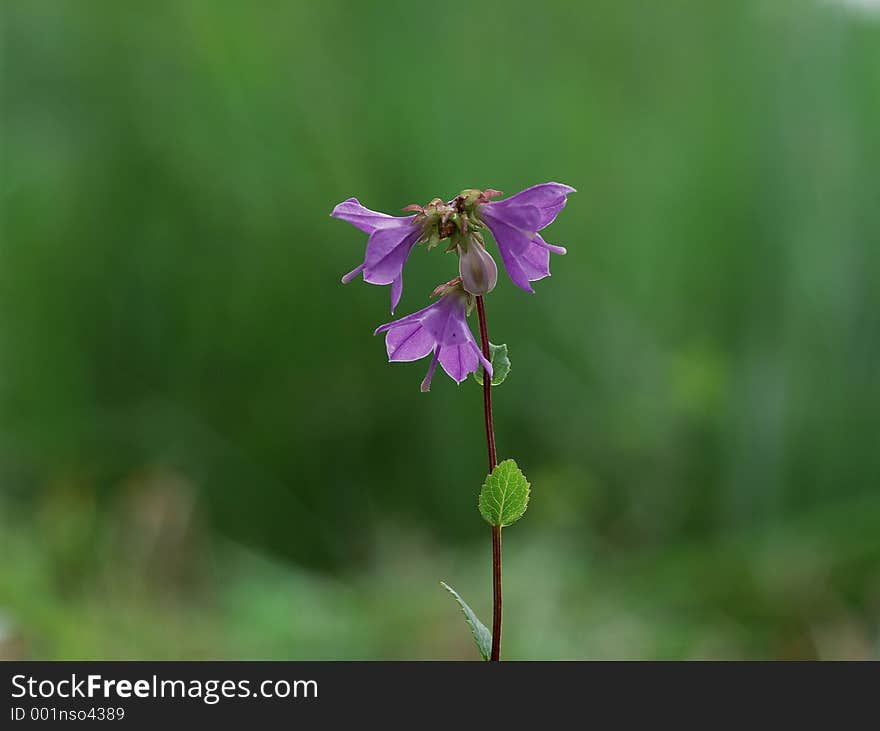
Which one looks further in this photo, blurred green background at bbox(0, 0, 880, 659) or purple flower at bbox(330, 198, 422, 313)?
blurred green background at bbox(0, 0, 880, 659)

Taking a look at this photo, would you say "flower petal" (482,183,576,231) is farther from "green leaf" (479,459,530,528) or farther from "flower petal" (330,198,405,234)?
"green leaf" (479,459,530,528)

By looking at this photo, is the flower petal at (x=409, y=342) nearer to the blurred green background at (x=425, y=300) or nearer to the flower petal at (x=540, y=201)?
the flower petal at (x=540, y=201)

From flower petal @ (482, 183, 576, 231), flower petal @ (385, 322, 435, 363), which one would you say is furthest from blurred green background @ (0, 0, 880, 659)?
flower petal @ (482, 183, 576, 231)

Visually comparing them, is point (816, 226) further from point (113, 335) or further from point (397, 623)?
point (113, 335)

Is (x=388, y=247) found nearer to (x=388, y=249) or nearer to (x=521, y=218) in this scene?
(x=388, y=249)

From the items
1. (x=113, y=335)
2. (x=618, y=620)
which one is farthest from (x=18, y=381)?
(x=618, y=620)
